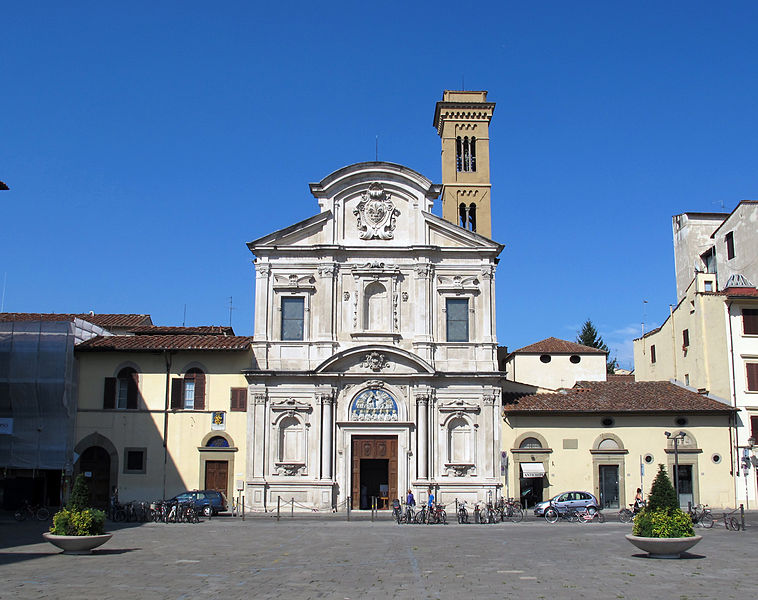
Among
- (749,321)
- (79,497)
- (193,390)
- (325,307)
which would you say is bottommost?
(79,497)

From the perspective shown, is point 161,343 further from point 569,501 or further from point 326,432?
point 569,501

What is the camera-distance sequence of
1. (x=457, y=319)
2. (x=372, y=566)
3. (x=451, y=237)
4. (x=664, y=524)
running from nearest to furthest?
1. (x=372, y=566)
2. (x=664, y=524)
3. (x=457, y=319)
4. (x=451, y=237)

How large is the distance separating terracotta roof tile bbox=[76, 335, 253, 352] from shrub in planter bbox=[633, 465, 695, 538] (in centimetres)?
2468

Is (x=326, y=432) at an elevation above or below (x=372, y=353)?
below

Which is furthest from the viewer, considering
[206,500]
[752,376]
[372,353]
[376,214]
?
[752,376]

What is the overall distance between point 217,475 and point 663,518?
25.7 metres

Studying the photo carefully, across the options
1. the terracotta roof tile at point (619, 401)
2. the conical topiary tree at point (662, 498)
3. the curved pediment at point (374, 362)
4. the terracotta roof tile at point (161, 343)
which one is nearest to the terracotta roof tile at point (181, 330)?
the terracotta roof tile at point (161, 343)

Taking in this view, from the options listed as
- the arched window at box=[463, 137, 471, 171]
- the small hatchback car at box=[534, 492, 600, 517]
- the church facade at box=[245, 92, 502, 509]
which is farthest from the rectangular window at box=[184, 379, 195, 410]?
the arched window at box=[463, 137, 471, 171]

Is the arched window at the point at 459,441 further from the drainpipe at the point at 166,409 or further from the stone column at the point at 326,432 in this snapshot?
the drainpipe at the point at 166,409

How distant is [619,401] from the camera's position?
142ft

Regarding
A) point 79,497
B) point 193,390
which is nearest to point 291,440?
point 193,390

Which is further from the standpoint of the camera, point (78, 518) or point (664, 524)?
point (78, 518)

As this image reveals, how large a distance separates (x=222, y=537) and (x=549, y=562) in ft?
40.3

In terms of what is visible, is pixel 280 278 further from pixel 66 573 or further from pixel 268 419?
pixel 66 573
